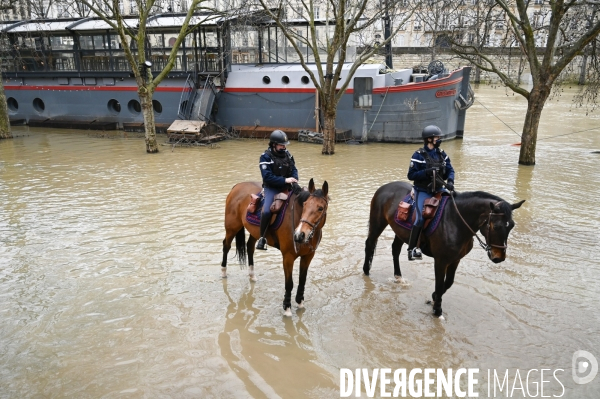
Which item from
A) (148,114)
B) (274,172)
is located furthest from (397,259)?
(148,114)

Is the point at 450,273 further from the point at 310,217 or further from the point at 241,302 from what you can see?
the point at 241,302

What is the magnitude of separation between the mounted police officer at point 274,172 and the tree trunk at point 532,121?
Result: 1004cm

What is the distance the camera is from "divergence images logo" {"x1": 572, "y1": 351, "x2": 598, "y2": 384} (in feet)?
14.3

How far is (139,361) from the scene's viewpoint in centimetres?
460

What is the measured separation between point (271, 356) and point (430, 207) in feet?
8.63

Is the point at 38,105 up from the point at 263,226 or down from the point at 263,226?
up

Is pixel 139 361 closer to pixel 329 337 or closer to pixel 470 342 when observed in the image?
pixel 329 337

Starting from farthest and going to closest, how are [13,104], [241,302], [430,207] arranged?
[13,104] < [241,302] < [430,207]

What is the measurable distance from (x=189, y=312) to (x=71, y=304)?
1.61 metres

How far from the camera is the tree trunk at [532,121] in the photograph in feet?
42.2

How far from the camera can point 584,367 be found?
4496mm

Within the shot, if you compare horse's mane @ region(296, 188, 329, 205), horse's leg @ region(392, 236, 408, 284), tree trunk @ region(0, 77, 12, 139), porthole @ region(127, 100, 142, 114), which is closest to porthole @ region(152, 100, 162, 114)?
porthole @ region(127, 100, 142, 114)

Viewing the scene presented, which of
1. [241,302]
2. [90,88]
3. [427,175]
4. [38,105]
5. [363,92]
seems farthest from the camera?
[38,105]

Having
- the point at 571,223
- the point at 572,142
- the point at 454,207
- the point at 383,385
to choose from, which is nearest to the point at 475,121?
the point at 572,142
